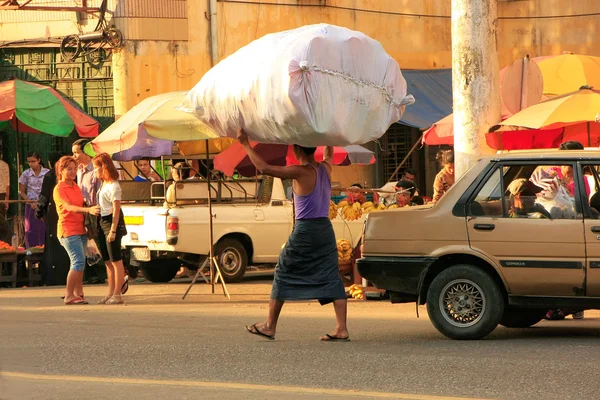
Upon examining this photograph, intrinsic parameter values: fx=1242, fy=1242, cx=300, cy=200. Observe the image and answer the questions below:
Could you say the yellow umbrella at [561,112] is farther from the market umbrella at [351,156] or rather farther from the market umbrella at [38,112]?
the market umbrella at [38,112]

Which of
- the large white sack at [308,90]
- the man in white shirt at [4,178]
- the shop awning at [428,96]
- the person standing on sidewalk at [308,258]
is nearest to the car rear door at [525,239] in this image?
the large white sack at [308,90]

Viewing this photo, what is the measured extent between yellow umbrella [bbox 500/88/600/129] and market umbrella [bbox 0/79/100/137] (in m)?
8.32

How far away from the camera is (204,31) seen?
1027 inches

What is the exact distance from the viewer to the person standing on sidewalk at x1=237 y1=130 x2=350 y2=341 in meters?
10.6

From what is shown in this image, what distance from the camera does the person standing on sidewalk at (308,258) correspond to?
10.6 meters

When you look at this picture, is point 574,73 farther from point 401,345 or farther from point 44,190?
point 401,345

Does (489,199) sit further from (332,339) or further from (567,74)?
(567,74)

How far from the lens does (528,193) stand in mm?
10680

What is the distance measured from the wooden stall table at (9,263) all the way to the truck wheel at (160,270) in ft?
6.67

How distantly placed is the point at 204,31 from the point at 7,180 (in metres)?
5.11

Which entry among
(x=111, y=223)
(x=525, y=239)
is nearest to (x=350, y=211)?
(x=111, y=223)

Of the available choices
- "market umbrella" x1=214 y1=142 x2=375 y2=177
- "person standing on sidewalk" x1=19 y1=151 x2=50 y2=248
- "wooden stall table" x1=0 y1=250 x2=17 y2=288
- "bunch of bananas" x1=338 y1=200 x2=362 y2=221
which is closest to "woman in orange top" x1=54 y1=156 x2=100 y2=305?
"market umbrella" x1=214 y1=142 x2=375 y2=177

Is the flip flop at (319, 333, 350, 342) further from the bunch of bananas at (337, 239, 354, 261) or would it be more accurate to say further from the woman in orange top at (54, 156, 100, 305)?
the bunch of bananas at (337, 239, 354, 261)

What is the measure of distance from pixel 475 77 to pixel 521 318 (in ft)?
14.9
